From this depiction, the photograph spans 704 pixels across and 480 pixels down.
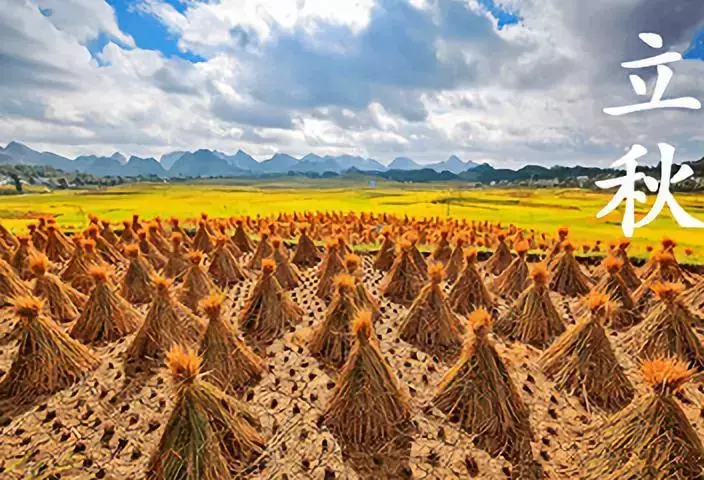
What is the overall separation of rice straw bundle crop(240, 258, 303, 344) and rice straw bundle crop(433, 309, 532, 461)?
4087 millimetres

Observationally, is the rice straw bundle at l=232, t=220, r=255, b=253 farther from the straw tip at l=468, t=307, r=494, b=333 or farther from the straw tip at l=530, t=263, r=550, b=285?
the straw tip at l=468, t=307, r=494, b=333

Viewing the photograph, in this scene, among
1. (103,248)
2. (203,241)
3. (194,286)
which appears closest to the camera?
(194,286)

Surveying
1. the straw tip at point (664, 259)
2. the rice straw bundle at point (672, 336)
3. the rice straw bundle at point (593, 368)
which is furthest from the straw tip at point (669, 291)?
the straw tip at point (664, 259)

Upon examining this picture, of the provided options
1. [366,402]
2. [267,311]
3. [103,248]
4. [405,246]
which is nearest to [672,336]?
[405,246]

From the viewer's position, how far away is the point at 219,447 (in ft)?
16.5

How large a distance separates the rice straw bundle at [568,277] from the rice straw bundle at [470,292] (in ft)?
8.71

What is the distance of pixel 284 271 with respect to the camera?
12.3 meters

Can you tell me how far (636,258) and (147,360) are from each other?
16.7m

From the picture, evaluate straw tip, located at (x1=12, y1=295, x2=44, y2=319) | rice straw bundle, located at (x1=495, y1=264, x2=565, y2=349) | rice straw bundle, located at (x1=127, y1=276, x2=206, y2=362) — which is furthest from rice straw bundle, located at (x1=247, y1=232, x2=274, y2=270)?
rice straw bundle, located at (x1=495, y1=264, x2=565, y2=349)

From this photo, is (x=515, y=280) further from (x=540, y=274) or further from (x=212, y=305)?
(x=212, y=305)

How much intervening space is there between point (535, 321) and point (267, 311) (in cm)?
558

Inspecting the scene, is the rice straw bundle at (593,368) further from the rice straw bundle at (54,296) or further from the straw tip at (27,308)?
the rice straw bundle at (54,296)

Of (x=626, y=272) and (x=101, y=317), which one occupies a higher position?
(x=626, y=272)

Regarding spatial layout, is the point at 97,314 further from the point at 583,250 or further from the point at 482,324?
the point at 583,250
